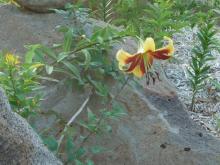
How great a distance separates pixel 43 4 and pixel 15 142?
66.3 inches

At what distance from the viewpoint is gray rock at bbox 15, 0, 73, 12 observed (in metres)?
3.33

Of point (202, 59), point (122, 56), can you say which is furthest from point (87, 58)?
point (202, 59)

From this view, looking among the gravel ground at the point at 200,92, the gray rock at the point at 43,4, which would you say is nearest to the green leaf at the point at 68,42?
the gray rock at the point at 43,4

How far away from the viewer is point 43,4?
132 inches

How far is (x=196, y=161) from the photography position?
Result: 2777 millimetres

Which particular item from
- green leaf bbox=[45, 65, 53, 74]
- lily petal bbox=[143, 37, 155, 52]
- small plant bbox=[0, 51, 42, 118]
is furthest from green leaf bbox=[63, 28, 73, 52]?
lily petal bbox=[143, 37, 155, 52]

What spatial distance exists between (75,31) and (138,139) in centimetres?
63

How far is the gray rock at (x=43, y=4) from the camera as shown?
333 centimetres

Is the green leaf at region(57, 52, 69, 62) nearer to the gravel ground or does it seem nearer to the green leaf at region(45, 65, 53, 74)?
the green leaf at region(45, 65, 53, 74)

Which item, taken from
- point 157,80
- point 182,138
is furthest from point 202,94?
point 182,138

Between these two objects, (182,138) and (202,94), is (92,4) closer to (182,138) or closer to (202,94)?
(202,94)

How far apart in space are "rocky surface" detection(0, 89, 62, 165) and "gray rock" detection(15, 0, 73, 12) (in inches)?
62.9

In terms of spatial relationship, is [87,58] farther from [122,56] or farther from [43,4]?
[43,4]

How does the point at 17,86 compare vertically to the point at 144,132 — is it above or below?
above
